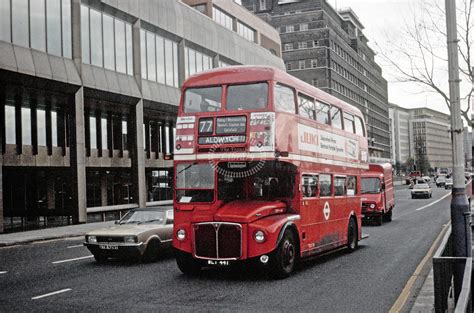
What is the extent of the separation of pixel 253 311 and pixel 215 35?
39.6 metres

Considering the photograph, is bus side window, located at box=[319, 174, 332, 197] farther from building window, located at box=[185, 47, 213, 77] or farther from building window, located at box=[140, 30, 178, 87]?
building window, located at box=[185, 47, 213, 77]

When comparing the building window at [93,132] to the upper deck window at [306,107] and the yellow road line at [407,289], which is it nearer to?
the upper deck window at [306,107]

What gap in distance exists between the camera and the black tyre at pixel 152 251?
13.7 meters

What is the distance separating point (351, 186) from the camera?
1636 cm

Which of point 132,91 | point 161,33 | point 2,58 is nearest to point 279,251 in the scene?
point 2,58

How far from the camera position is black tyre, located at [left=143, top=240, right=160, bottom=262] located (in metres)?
13.7

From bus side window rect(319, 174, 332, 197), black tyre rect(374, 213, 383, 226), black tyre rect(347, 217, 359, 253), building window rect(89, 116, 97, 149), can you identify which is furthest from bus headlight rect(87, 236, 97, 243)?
building window rect(89, 116, 97, 149)

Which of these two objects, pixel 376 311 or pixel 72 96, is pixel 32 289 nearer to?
pixel 376 311

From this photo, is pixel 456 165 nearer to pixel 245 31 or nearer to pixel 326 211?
pixel 326 211

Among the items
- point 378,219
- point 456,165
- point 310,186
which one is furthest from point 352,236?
point 378,219

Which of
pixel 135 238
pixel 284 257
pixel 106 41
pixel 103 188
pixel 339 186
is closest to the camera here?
pixel 284 257

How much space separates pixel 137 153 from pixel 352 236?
21.8 metres

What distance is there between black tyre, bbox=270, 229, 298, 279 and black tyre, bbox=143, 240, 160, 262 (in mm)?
3812

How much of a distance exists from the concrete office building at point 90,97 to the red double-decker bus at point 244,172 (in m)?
16.7
